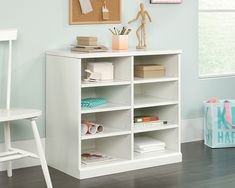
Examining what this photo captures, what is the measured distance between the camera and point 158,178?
3.92 meters

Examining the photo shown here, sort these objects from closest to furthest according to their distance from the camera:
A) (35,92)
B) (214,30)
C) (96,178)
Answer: (96,178), (35,92), (214,30)

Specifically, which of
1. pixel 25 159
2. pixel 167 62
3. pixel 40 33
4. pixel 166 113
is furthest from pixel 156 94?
pixel 25 159

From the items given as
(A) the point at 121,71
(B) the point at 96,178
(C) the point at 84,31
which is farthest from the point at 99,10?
(B) the point at 96,178

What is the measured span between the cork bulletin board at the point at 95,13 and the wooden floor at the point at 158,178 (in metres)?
1.11

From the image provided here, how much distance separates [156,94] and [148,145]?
41 centimetres

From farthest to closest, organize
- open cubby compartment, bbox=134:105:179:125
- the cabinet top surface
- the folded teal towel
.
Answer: open cubby compartment, bbox=134:105:179:125 < the folded teal towel < the cabinet top surface

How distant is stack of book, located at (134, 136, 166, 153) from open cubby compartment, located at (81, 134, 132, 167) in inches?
7.3

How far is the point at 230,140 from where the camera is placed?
4.88 meters

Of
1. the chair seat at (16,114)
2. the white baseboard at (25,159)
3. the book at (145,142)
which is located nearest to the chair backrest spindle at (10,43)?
the chair seat at (16,114)

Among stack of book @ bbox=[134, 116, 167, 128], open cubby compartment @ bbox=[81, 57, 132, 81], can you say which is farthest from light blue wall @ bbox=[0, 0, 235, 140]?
stack of book @ bbox=[134, 116, 167, 128]

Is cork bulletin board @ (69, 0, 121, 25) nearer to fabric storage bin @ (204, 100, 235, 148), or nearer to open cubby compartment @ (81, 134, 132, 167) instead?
open cubby compartment @ (81, 134, 132, 167)

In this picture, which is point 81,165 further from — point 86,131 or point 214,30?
point 214,30

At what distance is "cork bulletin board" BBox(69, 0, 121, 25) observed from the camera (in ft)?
14.1

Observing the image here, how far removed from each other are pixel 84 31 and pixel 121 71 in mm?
473
